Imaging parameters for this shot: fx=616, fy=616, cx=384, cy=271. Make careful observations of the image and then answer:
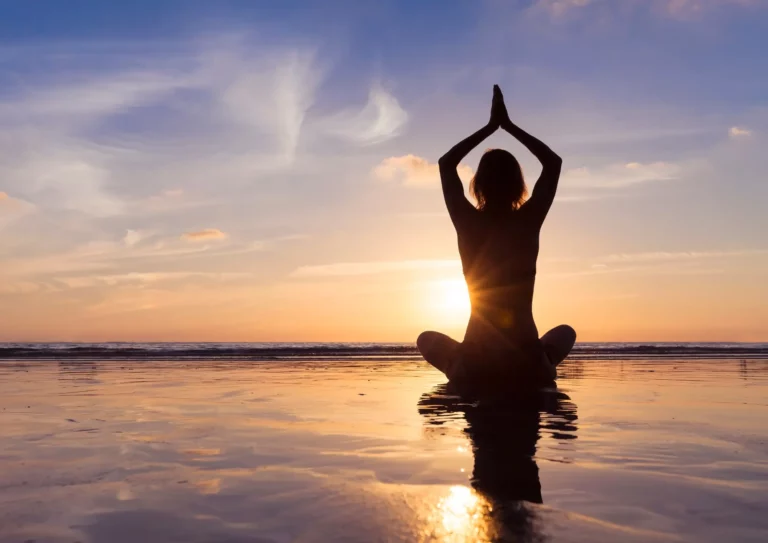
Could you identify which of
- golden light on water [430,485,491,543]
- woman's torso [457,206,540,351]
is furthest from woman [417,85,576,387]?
golden light on water [430,485,491,543]

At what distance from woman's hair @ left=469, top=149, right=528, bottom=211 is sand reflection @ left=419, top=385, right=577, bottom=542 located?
142 cm

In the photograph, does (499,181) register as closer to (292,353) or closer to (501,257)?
(501,257)

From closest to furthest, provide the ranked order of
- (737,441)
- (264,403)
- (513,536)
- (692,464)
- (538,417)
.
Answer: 1. (513,536)
2. (692,464)
3. (737,441)
4. (538,417)
5. (264,403)

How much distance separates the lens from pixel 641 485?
2.00m

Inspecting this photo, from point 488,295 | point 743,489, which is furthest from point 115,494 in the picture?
point 488,295

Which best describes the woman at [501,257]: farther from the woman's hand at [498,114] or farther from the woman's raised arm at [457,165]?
the woman's hand at [498,114]

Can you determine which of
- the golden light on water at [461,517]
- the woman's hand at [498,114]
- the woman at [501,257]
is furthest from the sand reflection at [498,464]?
the woman's hand at [498,114]

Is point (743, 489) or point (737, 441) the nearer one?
point (743, 489)

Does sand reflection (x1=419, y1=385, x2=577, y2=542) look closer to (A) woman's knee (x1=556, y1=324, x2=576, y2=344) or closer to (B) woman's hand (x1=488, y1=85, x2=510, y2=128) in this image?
(A) woman's knee (x1=556, y1=324, x2=576, y2=344)

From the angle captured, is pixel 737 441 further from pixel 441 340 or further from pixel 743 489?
pixel 441 340

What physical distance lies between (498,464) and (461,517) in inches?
28.3

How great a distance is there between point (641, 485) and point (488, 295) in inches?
96.5

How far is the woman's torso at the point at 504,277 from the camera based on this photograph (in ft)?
14.2

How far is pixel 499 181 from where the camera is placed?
4430 mm
